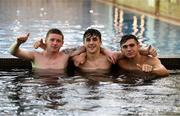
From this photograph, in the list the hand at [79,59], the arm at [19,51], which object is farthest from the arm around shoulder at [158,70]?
the arm at [19,51]

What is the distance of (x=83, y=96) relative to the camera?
5.04 m

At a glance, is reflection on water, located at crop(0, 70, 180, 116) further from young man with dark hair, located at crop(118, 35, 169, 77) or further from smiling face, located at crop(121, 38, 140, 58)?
smiling face, located at crop(121, 38, 140, 58)

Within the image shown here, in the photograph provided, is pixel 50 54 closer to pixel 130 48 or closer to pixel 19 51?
pixel 19 51

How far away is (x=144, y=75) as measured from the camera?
6379 mm

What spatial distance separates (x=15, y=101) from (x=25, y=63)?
2256 mm

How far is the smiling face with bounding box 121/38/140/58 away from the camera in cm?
596

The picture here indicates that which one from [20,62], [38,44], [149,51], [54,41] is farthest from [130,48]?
[20,62]

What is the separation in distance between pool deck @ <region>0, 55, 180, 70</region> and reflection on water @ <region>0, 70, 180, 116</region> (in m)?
0.44

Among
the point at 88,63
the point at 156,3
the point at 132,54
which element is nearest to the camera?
the point at 132,54

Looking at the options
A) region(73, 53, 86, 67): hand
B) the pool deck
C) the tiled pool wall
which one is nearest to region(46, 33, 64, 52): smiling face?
region(73, 53, 86, 67): hand

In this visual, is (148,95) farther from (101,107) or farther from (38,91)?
(38,91)

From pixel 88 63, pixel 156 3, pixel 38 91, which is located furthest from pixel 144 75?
pixel 156 3

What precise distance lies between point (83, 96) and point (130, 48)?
133 cm

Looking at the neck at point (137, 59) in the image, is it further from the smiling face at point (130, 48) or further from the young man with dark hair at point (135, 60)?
the smiling face at point (130, 48)
